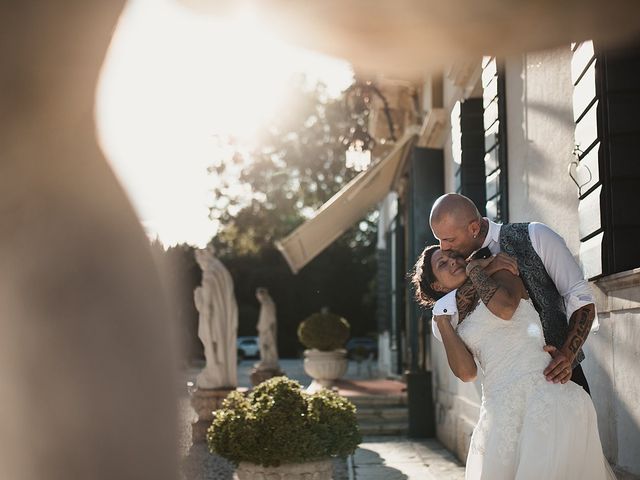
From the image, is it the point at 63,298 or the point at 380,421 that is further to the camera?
the point at 380,421

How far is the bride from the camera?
2930mm

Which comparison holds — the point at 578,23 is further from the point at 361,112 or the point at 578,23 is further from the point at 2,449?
the point at 361,112

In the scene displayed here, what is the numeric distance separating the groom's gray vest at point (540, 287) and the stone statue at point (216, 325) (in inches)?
363

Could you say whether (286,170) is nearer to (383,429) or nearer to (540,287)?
(383,429)

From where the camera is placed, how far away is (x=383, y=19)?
76 cm

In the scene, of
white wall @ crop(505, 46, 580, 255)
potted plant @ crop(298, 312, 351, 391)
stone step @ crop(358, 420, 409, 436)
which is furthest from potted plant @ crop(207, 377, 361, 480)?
potted plant @ crop(298, 312, 351, 391)

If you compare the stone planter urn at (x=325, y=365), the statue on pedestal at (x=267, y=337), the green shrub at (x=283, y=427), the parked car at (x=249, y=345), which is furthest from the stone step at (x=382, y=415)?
the parked car at (x=249, y=345)

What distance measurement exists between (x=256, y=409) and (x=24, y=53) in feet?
15.9

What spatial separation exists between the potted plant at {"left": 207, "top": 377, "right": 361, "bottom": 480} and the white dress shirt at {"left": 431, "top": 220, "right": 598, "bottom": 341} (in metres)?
2.34

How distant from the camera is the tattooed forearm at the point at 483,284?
118 inches

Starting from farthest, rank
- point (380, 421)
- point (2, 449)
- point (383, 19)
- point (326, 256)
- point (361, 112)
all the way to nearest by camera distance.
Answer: point (326, 256) < point (361, 112) < point (380, 421) < point (2, 449) < point (383, 19)

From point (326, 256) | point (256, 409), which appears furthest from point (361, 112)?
point (326, 256)

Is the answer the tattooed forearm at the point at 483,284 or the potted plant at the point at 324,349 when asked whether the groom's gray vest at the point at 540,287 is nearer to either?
the tattooed forearm at the point at 483,284

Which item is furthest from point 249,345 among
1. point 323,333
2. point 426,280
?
point 426,280
